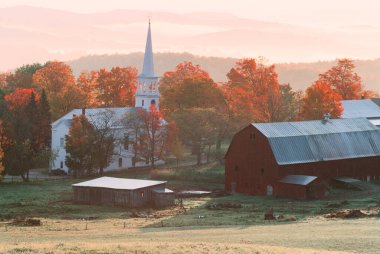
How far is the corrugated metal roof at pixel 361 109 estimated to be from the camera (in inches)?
4628

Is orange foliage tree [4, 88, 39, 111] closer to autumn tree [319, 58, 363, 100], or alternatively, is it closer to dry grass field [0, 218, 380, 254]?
autumn tree [319, 58, 363, 100]

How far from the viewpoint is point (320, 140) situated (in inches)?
3250

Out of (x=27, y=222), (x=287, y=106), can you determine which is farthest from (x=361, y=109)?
(x=27, y=222)

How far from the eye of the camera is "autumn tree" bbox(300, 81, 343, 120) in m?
105

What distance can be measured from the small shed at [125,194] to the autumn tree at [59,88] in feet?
155

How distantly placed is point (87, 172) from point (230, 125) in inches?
897

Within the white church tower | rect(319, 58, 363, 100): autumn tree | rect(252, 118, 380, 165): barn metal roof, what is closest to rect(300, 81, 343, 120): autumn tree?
rect(252, 118, 380, 165): barn metal roof

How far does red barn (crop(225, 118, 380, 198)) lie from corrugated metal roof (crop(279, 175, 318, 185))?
43cm

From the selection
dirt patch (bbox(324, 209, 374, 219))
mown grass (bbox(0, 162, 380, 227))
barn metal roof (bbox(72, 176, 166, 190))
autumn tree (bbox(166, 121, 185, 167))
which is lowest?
mown grass (bbox(0, 162, 380, 227))

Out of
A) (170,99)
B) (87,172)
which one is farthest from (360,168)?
(170,99)

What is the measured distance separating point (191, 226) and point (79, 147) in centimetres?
4285

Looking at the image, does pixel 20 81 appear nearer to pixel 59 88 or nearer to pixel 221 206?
pixel 59 88

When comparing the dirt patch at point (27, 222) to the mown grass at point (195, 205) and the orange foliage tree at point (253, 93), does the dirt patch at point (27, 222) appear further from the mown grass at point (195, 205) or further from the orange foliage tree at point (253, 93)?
the orange foliage tree at point (253, 93)

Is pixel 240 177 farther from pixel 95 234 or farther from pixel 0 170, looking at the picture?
pixel 95 234
